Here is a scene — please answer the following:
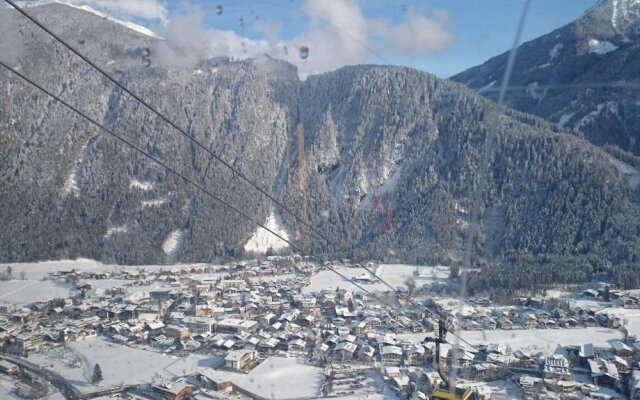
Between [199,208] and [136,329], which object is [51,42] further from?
[136,329]

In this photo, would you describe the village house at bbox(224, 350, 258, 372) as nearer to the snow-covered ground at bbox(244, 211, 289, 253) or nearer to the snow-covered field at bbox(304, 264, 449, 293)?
the snow-covered field at bbox(304, 264, 449, 293)

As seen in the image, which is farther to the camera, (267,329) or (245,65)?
(245,65)

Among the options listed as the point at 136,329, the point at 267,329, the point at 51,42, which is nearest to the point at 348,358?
the point at 267,329

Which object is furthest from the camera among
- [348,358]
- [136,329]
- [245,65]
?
[245,65]

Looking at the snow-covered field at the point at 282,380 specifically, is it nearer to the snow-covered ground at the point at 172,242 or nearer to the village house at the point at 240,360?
the village house at the point at 240,360

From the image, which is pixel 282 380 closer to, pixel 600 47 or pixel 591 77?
pixel 591 77

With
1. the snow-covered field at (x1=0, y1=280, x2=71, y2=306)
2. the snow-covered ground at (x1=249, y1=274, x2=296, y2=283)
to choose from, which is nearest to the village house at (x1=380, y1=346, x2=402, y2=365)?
the snow-covered ground at (x1=249, y1=274, x2=296, y2=283)

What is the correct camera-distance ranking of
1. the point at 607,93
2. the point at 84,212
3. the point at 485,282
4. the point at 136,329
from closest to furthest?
the point at 136,329 → the point at 485,282 → the point at 84,212 → the point at 607,93
